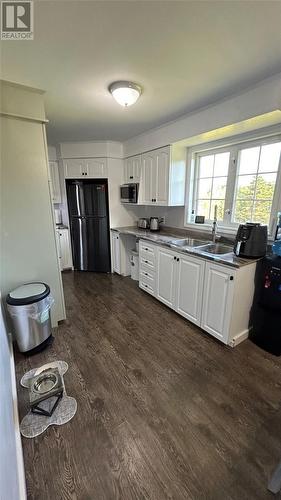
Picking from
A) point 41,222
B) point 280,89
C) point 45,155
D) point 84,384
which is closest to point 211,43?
point 280,89

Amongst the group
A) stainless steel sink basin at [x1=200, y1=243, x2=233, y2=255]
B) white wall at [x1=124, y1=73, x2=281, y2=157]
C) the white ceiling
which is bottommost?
stainless steel sink basin at [x1=200, y1=243, x2=233, y2=255]

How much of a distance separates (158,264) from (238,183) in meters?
1.43

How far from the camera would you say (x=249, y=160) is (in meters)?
2.48

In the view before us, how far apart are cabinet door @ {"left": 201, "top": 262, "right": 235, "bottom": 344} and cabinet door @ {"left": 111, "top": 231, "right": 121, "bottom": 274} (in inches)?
82.8

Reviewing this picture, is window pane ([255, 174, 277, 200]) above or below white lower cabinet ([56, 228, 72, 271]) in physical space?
above

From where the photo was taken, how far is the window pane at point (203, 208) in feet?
10.0

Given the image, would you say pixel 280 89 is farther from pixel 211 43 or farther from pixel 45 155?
pixel 45 155

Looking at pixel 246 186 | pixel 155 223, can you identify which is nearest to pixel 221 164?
pixel 246 186

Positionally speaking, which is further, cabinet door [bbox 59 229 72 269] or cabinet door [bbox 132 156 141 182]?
cabinet door [bbox 59 229 72 269]

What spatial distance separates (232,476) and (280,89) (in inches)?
→ 105

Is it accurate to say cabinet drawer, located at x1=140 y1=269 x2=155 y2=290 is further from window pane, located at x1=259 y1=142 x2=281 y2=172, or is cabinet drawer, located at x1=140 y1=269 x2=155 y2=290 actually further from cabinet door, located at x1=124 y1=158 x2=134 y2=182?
window pane, located at x1=259 y1=142 x2=281 y2=172

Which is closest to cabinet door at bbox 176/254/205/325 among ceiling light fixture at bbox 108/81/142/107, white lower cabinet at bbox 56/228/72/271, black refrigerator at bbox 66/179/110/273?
ceiling light fixture at bbox 108/81/142/107

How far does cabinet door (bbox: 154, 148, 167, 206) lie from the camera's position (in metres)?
3.00

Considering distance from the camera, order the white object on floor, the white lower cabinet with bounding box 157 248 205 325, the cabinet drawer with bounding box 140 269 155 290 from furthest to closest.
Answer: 1. the cabinet drawer with bounding box 140 269 155 290
2. the white lower cabinet with bounding box 157 248 205 325
3. the white object on floor
